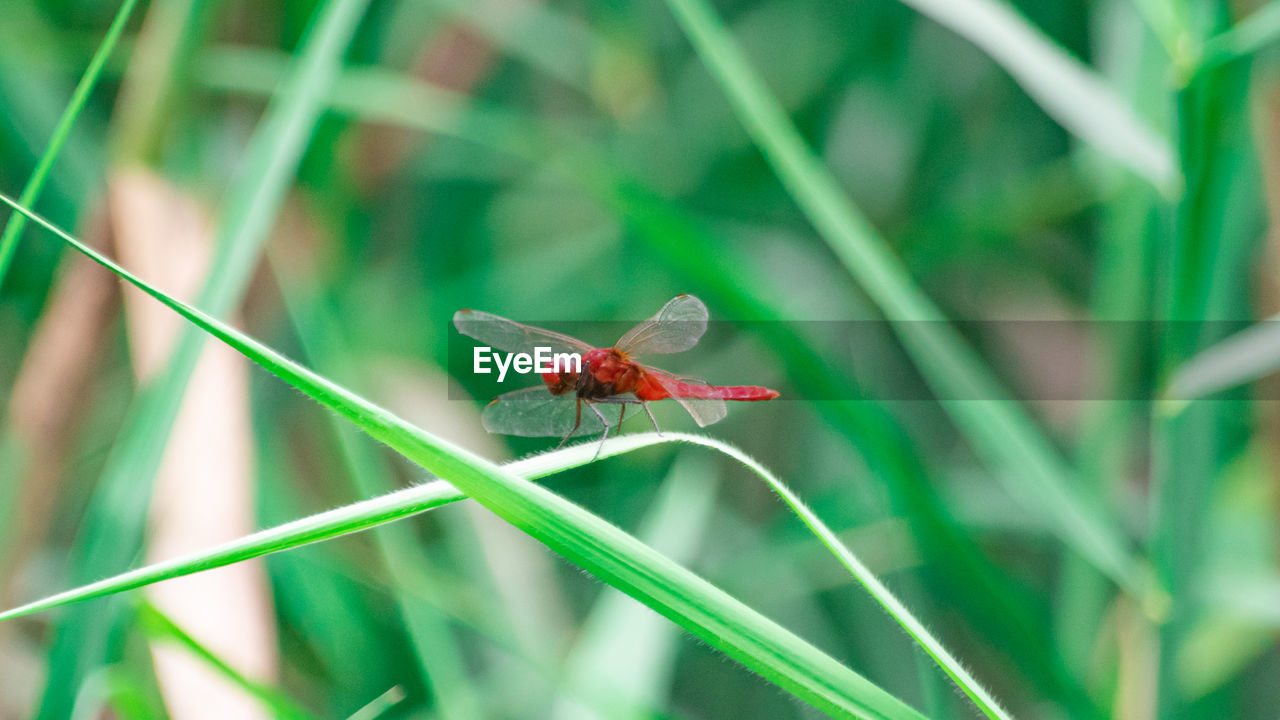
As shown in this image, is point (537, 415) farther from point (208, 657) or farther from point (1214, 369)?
point (1214, 369)

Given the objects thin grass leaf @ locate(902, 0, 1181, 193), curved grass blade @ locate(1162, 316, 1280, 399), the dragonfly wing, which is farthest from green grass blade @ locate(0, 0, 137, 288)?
curved grass blade @ locate(1162, 316, 1280, 399)

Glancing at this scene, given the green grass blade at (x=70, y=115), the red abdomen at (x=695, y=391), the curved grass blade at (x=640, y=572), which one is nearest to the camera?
the curved grass blade at (x=640, y=572)

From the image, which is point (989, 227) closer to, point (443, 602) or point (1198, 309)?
point (1198, 309)

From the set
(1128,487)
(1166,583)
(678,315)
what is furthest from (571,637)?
(1128,487)

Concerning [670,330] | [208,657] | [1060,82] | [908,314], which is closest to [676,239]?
[670,330]

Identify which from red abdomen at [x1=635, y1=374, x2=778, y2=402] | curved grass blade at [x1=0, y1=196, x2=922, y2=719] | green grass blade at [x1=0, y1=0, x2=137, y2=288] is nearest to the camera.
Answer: curved grass blade at [x1=0, y1=196, x2=922, y2=719]

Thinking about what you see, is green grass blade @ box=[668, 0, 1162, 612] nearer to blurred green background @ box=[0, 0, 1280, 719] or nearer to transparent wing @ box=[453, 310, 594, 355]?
blurred green background @ box=[0, 0, 1280, 719]

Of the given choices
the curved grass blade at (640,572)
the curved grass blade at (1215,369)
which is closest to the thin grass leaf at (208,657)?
the curved grass blade at (640,572)

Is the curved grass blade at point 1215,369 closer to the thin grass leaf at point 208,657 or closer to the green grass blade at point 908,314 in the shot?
the green grass blade at point 908,314
